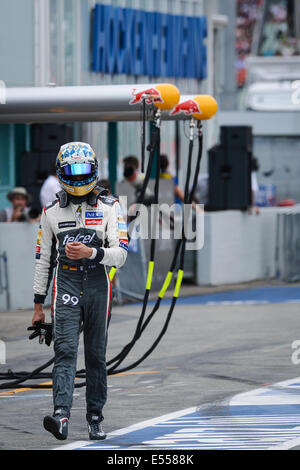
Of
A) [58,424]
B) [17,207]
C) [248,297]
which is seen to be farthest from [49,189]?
[58,424]

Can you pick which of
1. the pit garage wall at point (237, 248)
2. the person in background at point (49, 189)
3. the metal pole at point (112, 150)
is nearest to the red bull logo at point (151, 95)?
the person in background at point (49, 189)

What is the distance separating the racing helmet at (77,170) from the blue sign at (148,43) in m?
14.1

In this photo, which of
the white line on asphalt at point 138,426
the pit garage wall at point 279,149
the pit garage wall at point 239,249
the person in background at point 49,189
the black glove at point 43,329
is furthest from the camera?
the pit garage wall at point 279,149

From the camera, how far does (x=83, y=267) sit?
25.1 ft

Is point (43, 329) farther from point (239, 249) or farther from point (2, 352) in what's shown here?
point (239, 249)

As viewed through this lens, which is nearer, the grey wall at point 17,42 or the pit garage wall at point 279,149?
the grey wall at point 17,42

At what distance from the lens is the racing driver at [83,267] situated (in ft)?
25.0

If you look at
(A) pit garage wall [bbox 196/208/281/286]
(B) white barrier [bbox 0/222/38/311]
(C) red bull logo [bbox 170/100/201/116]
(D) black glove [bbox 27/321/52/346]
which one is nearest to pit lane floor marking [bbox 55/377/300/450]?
(D) black glove [bbox 27/321/52/346]

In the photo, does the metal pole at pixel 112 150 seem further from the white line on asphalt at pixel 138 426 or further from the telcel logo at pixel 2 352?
the white line on asphalt at pixel 138 426

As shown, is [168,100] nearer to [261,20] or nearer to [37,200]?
[37,200]

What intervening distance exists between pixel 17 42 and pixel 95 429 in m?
12.7

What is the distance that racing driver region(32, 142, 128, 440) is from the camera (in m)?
7.61

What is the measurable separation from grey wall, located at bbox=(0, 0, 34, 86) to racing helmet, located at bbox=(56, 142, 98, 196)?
38.0 feet
